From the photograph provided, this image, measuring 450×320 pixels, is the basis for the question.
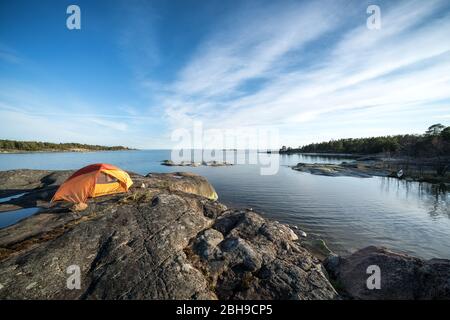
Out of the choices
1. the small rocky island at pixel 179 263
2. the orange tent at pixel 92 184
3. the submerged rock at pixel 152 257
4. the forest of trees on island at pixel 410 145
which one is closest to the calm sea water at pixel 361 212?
the small rocky island at pixel 179 263

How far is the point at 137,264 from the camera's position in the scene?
731 centimetres

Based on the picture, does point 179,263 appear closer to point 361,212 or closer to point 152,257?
point 152,257

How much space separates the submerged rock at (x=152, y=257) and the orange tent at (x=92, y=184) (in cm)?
186

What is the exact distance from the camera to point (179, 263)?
7543 mm

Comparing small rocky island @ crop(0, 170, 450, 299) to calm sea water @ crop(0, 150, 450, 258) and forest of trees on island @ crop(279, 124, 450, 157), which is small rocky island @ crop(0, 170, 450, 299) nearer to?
calm sea water @ crop(0, 150, 450, 258)

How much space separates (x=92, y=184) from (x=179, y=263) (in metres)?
10.0

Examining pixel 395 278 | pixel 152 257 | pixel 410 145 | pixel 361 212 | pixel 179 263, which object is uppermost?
pixel 410 145

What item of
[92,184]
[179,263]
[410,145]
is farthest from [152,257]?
[410,145]

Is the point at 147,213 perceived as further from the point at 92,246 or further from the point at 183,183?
the point at 183,183

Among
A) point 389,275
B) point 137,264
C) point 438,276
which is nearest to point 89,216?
point 137,264

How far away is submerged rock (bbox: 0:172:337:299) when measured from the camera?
6.44 meters
